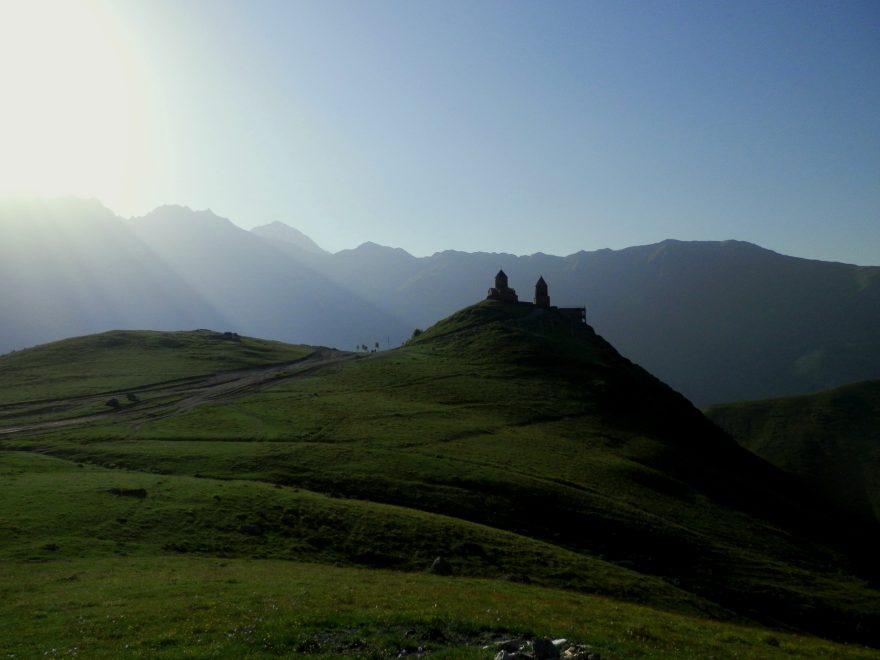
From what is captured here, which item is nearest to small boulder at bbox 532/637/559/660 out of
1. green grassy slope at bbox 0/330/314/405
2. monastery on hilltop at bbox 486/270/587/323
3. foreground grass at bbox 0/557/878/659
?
foreground grass at bbox 0/557/878/659

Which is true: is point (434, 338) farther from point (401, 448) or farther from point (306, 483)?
point (306, 483)

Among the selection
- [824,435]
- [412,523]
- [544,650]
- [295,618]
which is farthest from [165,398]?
[824,435]

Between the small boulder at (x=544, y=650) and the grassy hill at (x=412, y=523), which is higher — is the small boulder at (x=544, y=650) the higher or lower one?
the higher one

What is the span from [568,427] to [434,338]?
4932 cm

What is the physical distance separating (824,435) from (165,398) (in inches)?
5858

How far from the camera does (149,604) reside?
22.9 metres

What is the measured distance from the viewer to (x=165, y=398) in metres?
85.4

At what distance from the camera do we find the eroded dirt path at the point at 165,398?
238 feet

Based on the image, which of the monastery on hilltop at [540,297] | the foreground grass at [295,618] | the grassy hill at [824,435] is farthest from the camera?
the monastery on hilltop at [540,297]

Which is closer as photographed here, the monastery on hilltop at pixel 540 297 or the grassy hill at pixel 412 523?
the grassy hill at pixel 412 523

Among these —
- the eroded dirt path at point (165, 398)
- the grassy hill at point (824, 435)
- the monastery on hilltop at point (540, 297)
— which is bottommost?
the grassy hill at point (824, 435)

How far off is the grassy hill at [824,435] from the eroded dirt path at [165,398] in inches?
4065

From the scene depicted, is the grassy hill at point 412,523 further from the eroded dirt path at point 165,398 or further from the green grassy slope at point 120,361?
the green grassy slope at point 120,361

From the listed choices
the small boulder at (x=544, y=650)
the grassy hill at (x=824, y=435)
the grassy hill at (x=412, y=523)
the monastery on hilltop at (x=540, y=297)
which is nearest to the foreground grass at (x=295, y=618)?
the grassy hill at (x=412, y=523)
